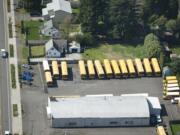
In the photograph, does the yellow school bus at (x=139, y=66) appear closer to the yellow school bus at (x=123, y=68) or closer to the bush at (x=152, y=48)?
the yellow school bus at (x=123, y=68)

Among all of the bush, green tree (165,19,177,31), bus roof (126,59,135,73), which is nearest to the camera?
bus roof (126,59,135,73)

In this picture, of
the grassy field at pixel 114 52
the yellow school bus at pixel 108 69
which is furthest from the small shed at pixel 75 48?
the yellow school bus at pixel 108 69

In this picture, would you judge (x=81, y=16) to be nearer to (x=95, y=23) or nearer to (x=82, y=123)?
(x=95, y=23)

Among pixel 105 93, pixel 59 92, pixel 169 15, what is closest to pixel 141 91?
pixel 105 93

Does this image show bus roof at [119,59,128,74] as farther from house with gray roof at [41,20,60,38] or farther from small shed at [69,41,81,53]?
house with gray roof at [41,20,60,38]

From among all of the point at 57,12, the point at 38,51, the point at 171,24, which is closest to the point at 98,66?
the point at 38,51

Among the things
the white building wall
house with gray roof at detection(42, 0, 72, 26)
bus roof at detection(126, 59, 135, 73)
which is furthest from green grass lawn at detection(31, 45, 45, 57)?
the white building wall

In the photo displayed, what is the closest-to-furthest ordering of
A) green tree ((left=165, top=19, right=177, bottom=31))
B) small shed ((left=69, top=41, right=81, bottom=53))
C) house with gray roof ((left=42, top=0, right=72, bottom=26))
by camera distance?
small shed ((left=69, top=41, right=81, bottom=53))
green tree ((left=165, top=19, right=177, bottom=31))
house with gray roof ((left=42, top=0, right=72, bottom=26))
